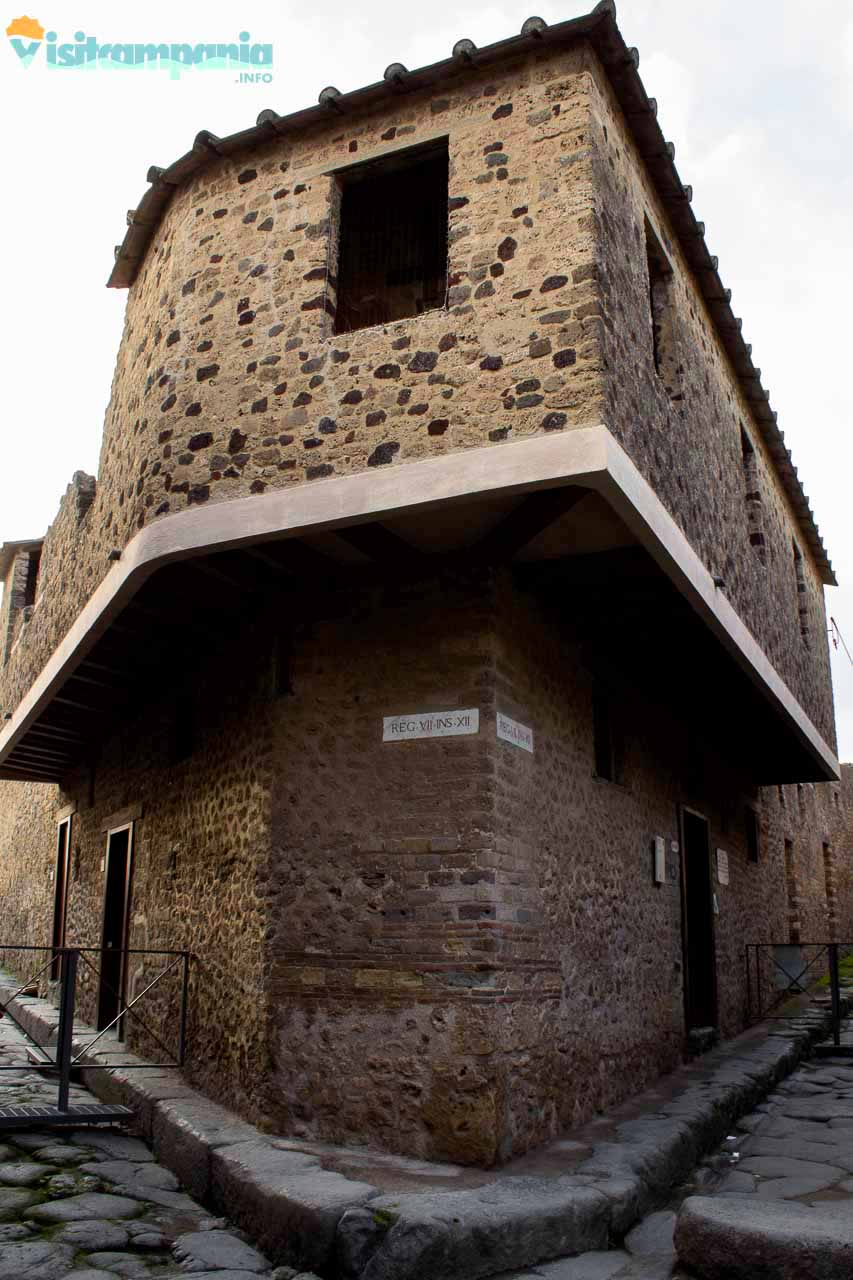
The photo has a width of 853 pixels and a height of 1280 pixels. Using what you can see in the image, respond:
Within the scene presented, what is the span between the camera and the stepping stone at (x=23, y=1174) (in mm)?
5609

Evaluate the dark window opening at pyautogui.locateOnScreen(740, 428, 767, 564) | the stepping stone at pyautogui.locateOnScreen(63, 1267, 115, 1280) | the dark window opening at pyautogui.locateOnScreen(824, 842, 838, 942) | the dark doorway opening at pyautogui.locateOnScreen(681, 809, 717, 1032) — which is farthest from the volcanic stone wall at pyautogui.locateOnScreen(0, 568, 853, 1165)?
the dark window opening at pyautogui.locateOnScreen(824, 842, 838, 942)

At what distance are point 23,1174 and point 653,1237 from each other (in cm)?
330

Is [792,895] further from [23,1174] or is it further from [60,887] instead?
[23,1174]

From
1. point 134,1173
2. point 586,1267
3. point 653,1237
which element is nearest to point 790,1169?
point 653,1237

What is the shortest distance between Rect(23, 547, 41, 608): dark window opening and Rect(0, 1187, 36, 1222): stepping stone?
9.79m

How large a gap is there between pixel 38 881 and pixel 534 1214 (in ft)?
39.7

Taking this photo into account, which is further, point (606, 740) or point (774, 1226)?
point (606, 740)

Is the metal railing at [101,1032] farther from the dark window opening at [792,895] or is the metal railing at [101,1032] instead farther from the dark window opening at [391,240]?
the dark window opening at [792,895]

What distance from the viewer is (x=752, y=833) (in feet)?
45.6

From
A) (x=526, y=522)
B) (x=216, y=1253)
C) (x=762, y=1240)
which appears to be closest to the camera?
(x=762, y=1240)

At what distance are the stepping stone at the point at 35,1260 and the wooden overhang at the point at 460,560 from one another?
3527mm

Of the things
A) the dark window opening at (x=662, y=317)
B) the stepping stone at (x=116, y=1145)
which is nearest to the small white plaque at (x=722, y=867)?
the dark window opening at (x=662, y=317)

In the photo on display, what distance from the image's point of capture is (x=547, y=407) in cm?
555

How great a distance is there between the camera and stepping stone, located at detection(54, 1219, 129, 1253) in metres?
4.82
